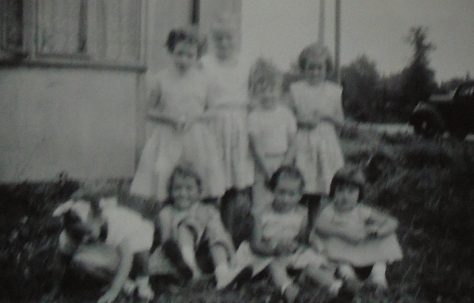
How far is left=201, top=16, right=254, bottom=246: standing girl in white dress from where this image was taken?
2533 millimetres

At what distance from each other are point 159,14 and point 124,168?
1.96 feet

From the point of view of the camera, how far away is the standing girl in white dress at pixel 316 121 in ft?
8.70

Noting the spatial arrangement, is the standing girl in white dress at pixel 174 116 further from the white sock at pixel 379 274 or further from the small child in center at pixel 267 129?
the white sock at pixel 379 274

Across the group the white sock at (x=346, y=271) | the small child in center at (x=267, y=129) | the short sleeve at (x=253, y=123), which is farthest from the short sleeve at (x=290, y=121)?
the white sock at (x=346, y=271)

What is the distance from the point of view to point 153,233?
8.27 feet

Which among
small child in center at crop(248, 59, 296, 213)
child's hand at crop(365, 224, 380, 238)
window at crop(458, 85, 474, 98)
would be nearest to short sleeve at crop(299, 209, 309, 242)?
small child in center at crop(248, 59, 296, 213)

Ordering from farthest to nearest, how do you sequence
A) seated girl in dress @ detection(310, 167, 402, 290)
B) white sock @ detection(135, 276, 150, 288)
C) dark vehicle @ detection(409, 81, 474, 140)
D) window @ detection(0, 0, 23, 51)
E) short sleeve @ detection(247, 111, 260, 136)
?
dark vehicle @ detection(409, 81, 474, 140) → seated girl in dress @ detection(310, 167, 402, 290) → short sleeve @ detection(247, 111, 260, 136) → white sock @ detection(135, 276, 150, 288) → window @ detection(0, 0, 23, 51)

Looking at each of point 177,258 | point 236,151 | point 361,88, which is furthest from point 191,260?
point 361,88

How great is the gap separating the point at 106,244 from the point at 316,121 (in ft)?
3.14

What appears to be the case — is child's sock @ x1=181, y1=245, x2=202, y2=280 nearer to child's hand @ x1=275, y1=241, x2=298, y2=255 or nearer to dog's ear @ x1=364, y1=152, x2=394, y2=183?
child's hand @ x1=275, y1=241, x2=298, y2=255

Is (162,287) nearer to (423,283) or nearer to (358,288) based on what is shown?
(358,288)

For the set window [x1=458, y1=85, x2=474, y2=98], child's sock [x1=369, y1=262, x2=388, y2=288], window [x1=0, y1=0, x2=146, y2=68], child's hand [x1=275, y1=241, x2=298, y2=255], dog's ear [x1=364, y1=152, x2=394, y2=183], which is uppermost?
window [x1=0, y1=0, x2=146, y2=68]

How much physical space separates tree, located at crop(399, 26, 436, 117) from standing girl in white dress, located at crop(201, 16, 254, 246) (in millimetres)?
731

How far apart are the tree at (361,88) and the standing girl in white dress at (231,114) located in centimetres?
45
